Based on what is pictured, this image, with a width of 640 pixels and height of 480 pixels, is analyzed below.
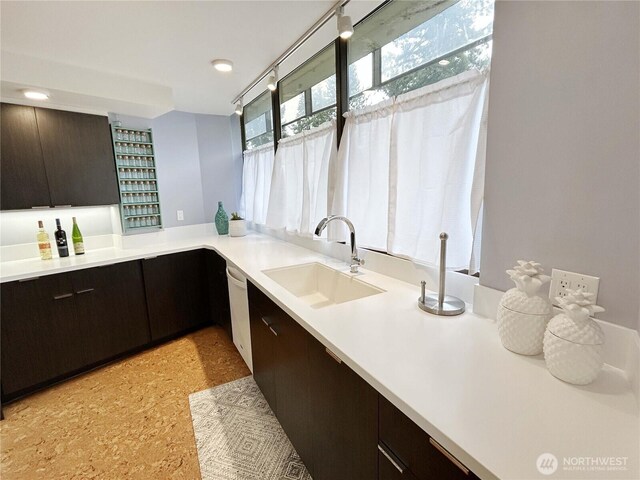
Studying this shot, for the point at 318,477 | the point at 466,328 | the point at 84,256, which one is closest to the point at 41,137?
the point at 84,256

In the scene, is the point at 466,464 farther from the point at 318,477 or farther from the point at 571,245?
the point at 318,477

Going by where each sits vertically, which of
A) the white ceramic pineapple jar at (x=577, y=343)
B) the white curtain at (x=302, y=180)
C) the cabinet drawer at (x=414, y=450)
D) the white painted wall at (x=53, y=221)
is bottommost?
the cabinet drawer at (x=414, y=450)

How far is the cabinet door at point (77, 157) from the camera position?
217 cm

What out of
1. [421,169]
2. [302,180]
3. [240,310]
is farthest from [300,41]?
[240,310]

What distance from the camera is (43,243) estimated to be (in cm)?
225

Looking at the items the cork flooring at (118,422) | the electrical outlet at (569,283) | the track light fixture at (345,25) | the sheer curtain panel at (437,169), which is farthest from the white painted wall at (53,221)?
the electrical outlet at (569,283)

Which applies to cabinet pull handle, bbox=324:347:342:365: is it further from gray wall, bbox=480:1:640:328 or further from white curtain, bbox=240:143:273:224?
white curtain, bbox=240:143:273:224

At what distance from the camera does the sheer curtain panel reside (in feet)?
3.60

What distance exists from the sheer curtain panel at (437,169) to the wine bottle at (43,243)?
2675mm

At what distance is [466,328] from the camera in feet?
3.31

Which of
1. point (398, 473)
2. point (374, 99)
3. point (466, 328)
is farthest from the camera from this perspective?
point (374, 99)

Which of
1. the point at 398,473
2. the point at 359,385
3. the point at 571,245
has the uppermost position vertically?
the point at 571,245

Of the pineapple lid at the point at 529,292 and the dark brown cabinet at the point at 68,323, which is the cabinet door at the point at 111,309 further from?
the pineapple lid at the point at 529,292

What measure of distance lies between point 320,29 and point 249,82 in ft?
3.29
